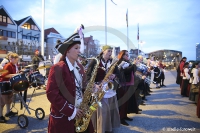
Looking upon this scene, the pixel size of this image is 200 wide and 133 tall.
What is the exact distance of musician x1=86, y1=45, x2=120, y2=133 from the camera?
3514 mm

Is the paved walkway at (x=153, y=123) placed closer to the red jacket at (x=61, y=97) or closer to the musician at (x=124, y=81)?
the musician at (x=124, y=81)

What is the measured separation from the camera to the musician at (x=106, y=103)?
3.51 m

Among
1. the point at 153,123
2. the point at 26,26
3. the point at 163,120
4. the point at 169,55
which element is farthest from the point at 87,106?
the point at 26,26

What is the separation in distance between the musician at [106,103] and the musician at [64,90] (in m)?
1.34

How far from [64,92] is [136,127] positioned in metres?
3.14

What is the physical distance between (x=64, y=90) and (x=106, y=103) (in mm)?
1867

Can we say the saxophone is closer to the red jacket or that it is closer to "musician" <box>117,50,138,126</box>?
the red jacket

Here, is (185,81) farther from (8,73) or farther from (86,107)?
(8,73)

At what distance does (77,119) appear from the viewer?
7.02 ft

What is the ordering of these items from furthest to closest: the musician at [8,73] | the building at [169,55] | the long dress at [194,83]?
the building at [169,55]
the long dress at [194,83]
the musician at [8,73]

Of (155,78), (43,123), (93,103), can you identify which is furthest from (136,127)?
(155,78)

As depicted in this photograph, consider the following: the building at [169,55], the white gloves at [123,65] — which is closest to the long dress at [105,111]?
the white gloves at [123,65]

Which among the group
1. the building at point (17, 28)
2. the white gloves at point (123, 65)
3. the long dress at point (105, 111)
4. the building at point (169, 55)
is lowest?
the long dress at point (105, 111)

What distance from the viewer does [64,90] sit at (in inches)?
77.4
